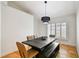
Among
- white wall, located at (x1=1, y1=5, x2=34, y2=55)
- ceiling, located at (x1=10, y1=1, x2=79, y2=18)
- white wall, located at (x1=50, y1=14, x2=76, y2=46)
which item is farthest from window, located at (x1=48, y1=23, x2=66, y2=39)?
white wall, located at (x1=1, y1=5, x2=34, y2=55)

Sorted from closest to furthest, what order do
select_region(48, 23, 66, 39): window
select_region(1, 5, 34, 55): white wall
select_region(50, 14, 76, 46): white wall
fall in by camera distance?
select_region(1, 5, 34, 55): white wall, select_region(50, 14, 76, 46): white wall, select_region(48, 23, 66, 39): window

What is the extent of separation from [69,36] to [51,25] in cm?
178

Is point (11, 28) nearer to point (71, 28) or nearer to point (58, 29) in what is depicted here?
point (58, 29)

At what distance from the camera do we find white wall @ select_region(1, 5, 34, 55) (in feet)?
9.62

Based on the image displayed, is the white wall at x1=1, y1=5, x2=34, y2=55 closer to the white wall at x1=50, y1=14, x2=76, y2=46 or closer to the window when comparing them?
the window

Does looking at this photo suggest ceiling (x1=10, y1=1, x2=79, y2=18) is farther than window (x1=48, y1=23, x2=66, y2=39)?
No

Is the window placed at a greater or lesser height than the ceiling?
lesser

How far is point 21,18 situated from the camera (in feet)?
12.6

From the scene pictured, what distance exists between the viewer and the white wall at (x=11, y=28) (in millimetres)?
2932

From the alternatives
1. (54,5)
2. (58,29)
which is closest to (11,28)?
(54,5)

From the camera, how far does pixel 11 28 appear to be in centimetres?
323

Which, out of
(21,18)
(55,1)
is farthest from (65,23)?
(21,18)

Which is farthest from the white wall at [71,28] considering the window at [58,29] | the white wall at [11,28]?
the white wall at [11,28]

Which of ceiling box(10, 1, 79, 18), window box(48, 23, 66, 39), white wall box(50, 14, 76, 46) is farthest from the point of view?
window box(48, 23, 66, 39)
